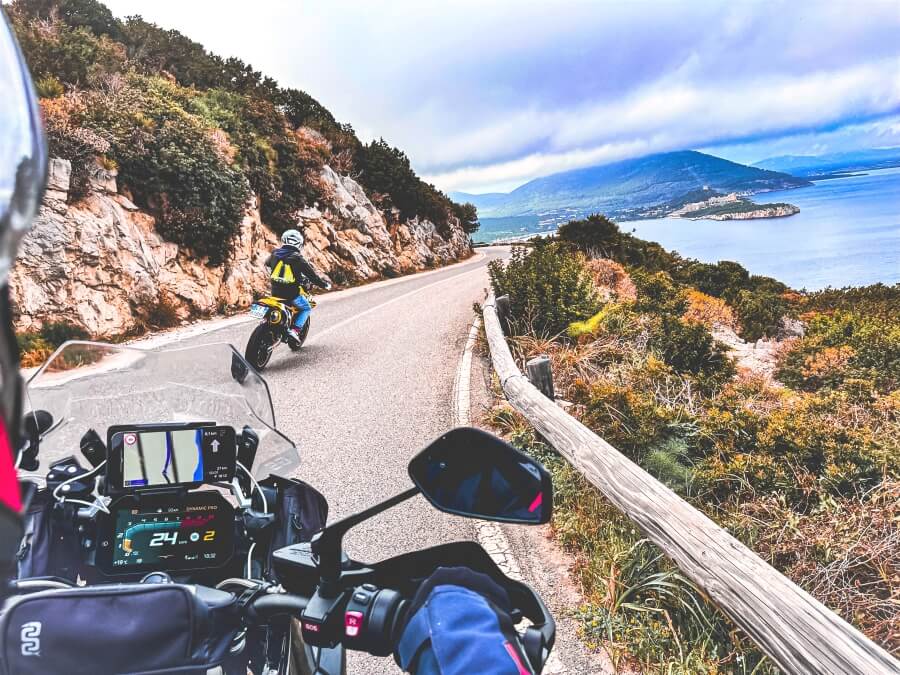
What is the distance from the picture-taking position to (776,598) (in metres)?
2.04

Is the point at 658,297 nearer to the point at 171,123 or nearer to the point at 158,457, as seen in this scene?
the point at 158,457

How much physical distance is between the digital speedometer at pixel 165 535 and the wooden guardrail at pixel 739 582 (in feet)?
6.37

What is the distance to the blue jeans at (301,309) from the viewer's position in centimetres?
834

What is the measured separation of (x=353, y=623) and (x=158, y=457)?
3.09 feet

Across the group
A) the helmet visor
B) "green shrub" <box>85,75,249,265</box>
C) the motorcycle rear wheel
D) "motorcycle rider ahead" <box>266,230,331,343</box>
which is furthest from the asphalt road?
"green shrub" <box>85,75,249,265</box>

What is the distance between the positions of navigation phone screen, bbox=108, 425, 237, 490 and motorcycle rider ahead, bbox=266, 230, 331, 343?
6541mm

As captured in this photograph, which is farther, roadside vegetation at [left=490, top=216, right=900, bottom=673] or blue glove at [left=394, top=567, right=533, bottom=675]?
roadside vegetation at [left=490, top=216, right=900, bottom=673]

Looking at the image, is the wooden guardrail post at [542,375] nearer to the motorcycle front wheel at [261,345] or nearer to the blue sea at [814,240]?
the motorcycle front wheel at [261,345]

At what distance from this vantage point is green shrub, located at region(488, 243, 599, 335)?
335 inches

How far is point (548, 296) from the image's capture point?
8719mm

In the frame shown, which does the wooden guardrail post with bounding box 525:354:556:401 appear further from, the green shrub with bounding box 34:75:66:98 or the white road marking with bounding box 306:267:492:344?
the green shrub with bounding box 34:75:66:98

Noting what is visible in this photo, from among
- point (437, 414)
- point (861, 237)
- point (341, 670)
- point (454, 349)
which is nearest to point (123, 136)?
point (454, 349)

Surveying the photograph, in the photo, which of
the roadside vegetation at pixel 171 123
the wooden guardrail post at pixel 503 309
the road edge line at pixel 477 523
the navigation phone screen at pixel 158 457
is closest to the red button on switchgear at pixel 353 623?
the navigation phone screen at pixel 158 457

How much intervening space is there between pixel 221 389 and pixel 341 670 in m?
1.06
